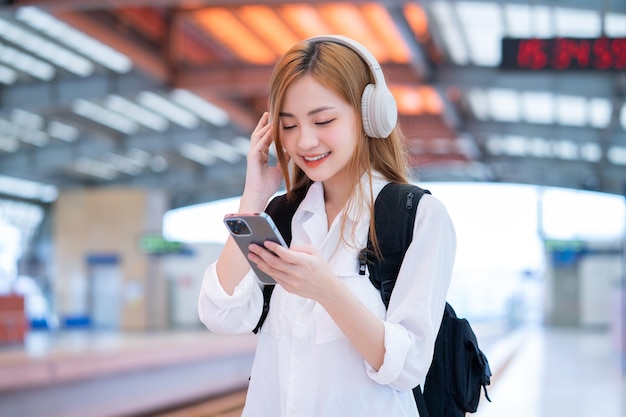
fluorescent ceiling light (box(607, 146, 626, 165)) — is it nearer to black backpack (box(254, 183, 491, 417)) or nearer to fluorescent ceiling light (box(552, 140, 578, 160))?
fluorescent ceiling light (box(552, 140, 578, 160))

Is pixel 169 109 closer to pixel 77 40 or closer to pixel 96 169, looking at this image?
pixel 77 40

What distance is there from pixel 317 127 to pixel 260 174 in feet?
0.78

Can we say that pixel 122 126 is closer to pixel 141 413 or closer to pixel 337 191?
pixel 141 413

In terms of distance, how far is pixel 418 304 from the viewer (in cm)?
175

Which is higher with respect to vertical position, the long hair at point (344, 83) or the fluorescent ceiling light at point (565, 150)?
the fluorescent ceiling light at point (565, 150)

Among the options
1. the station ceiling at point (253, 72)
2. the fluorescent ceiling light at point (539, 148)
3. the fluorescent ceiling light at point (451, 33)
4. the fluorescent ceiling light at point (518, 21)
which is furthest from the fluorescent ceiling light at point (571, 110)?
the fluorescent ceiling light at point (518, 21)

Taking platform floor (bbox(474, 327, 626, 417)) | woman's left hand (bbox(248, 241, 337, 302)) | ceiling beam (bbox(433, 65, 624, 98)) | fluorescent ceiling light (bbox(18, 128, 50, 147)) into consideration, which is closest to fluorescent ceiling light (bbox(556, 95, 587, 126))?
ceiling beam (bbox(433, 65, 624, 98))

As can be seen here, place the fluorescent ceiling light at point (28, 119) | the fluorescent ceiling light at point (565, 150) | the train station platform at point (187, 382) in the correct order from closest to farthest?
the train station platform at point (187, 382)
the fluorescent ceiling light at point (28, 119)
the fluorescent ceiling light at point (565, 150)

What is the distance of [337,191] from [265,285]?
0.28 m

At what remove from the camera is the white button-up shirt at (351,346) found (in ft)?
5.74

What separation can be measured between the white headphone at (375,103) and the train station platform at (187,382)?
671 centimetres

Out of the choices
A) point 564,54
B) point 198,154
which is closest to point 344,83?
point 564,54

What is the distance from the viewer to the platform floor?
30.1 ft

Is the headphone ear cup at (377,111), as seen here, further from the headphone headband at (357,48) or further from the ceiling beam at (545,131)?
the ceiling beam at (545,131)
